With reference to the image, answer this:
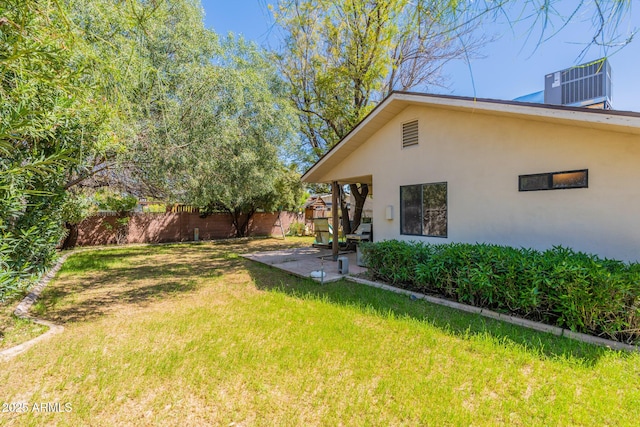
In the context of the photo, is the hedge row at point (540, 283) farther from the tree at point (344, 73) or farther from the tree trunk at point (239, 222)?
the tree trunk at point (239, 222)

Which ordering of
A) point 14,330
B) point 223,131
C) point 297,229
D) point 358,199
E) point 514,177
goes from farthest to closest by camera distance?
1. point 297,229
2. point 358,199
3. point 223,131
4. point 514,177
5. point 14,330

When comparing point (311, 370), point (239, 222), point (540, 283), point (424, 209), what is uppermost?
point (424, 209)

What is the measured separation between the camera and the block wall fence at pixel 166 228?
14875 millimetres

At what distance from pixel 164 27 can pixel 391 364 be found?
7865 millimetres

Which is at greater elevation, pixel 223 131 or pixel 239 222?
pixel 223 131

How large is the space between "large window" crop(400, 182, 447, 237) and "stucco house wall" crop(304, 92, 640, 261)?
0.50ft

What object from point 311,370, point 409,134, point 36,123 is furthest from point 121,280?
point 409,134

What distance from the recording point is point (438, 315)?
4871 millimetres

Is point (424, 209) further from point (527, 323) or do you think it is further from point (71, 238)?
point (71, 238)

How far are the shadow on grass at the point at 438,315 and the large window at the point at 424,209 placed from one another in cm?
220

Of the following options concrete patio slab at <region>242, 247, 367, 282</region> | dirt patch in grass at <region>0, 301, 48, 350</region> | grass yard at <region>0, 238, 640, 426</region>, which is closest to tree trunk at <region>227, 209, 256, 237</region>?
concrete patio slab at <region>242, 247, 367, 282</region>

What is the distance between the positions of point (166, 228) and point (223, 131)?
1249 centimetres

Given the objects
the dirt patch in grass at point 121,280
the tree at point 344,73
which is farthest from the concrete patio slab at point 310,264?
the tree at point 344,73

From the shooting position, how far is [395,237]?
318 inches
